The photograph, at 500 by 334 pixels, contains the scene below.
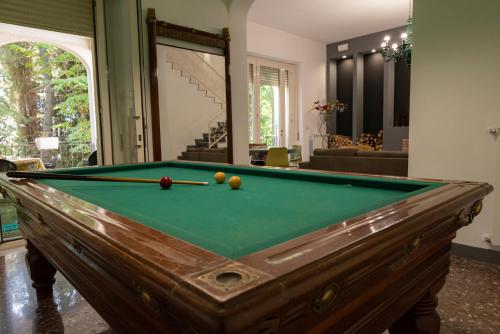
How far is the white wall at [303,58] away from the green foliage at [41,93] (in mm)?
4353

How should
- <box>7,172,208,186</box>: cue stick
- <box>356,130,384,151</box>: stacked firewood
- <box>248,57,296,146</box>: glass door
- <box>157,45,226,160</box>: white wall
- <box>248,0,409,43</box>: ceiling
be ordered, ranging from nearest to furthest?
<box>7,172,208,186</box>: cue stick → <box>157,45,226,160</box>: white wall → <box>248,0,409,43</box>: ceiling → <box>248,57,296,146</box>: glass door → <box>356,130,384,151</box>: stacked firewood

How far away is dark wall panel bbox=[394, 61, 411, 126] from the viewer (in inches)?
302

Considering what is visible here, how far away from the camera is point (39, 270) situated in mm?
2010

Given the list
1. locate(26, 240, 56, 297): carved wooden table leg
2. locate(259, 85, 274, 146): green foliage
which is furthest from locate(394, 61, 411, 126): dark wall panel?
locate(26, 240, 56, 297): carved wooden table leg

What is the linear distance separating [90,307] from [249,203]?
1.43 metres

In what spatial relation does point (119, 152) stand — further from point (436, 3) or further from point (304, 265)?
point (304, 265)

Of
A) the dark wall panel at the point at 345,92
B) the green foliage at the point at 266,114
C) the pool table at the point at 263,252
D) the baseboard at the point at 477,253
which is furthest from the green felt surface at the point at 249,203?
the dark wall panel at the point at 345,92

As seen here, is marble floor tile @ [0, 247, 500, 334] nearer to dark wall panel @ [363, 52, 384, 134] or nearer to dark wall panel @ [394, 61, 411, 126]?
dark wall panel @ [394, 61, 411, 126]

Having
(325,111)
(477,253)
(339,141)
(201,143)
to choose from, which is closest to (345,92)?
(325,111)

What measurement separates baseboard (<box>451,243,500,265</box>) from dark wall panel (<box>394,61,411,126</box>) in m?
5.54

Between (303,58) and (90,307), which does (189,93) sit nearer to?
(90,307)

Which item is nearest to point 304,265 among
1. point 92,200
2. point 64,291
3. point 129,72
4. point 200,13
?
point 92,200

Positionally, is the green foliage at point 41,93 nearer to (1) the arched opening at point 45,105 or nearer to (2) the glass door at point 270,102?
(1) the arched opening at point 45,105

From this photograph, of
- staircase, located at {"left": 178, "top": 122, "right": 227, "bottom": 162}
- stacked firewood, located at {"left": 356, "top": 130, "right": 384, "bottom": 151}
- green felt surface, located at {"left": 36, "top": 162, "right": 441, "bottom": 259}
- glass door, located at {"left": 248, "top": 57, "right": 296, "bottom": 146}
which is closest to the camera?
green felt surface, located at {"left": 36, "top": 162, "right": 441, "bottom": 259}
